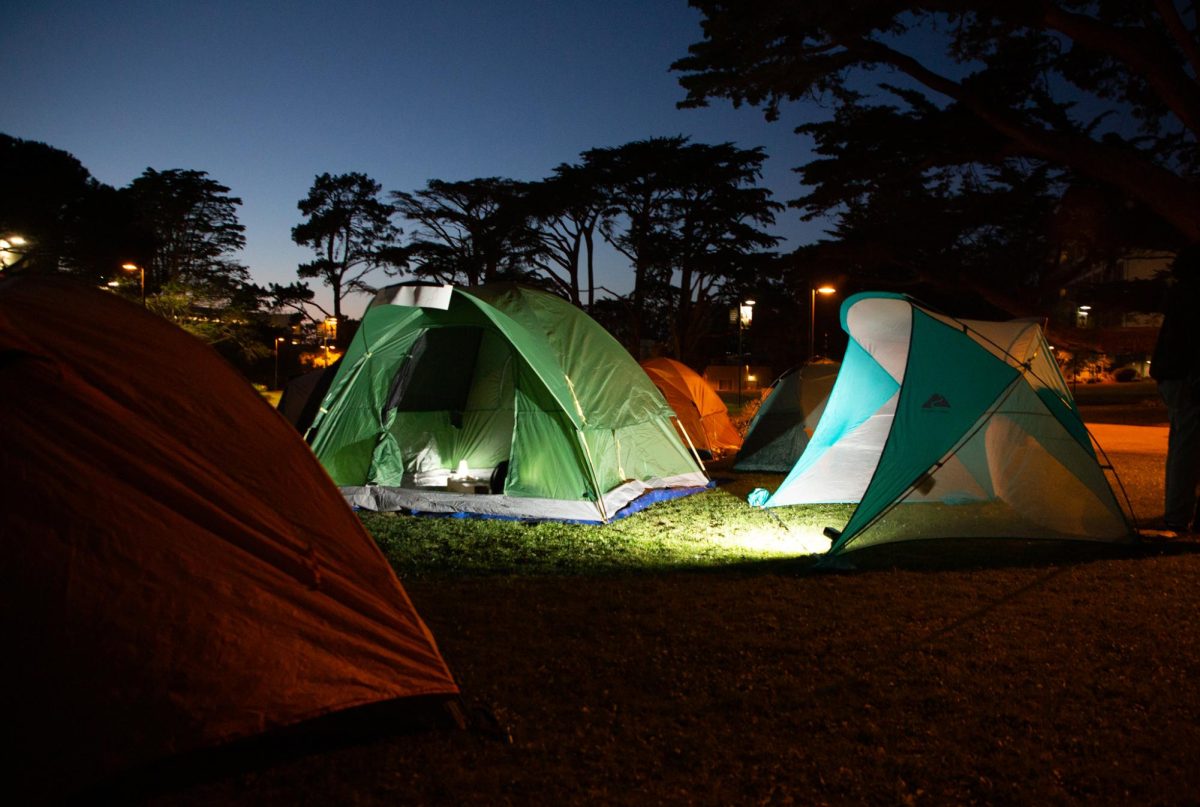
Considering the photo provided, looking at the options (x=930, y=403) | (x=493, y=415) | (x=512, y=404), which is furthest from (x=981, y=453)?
(x=493, y=415)

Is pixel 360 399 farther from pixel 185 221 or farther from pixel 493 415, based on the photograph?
pixel 185 221

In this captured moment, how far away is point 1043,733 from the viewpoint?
11.1 feet

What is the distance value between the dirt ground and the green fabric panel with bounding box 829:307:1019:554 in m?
0.65

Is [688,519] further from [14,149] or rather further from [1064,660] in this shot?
[14,149]

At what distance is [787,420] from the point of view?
1203 cm

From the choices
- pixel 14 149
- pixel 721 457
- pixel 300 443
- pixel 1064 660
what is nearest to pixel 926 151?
pixel 721 457

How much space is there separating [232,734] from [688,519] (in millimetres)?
5768

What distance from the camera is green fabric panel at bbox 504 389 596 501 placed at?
26.9ft

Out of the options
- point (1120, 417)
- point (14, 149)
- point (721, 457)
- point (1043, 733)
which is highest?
point (14, 149)

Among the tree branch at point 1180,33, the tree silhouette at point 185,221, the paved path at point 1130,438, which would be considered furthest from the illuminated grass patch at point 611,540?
the tree silhouette at point 185,221

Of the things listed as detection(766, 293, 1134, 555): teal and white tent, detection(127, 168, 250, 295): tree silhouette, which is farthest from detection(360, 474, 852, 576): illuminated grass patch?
detection(127, 168, 250, 295): tree silhouette

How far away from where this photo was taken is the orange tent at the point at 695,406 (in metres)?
13.9

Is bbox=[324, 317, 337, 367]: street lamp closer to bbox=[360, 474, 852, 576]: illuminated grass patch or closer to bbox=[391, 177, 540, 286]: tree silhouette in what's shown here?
bbox=[391, 177, 540, 286]: tree silhouette

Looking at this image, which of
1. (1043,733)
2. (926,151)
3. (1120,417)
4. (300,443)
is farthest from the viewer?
(1120,417)
